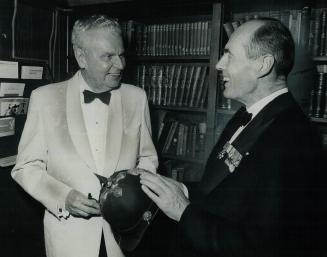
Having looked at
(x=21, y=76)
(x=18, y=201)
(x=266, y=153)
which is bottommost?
(x=18, y=201)

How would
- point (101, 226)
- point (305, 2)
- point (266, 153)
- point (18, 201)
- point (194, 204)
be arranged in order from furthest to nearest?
point (18, 201)
point (305, 2)
point (101, 226)
point (194, 204)
point (266, 153)

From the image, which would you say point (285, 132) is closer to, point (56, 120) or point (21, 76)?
point (56, 120)

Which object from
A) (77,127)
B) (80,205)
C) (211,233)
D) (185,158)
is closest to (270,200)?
(211,233)

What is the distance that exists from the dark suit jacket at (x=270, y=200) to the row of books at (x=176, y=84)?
140 centimetres

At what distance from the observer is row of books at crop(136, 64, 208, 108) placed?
276cm

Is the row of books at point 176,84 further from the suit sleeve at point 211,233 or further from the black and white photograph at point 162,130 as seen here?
the suit sleeve at point 211,233

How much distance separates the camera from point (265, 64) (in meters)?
1.43

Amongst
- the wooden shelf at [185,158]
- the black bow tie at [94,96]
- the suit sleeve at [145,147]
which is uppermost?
the black bow tie at [94,96]

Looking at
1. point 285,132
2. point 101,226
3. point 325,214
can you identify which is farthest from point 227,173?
point 101,226

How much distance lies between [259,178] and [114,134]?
83 centimetres

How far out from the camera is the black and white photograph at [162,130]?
1259 mm

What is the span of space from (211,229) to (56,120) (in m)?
0.96

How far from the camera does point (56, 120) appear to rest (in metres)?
1.75

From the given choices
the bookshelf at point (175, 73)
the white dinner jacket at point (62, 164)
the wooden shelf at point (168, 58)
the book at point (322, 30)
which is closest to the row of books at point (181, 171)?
the bookshelf at point (175, 73)
